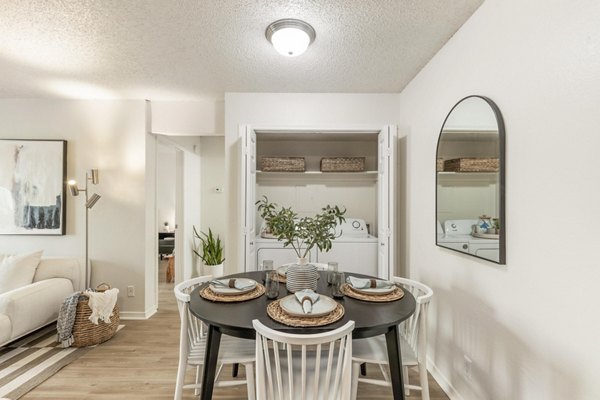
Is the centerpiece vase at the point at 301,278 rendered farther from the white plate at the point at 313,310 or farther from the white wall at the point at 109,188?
the white wall at the point at 109,188

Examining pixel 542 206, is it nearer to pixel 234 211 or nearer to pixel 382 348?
pixel 382 348

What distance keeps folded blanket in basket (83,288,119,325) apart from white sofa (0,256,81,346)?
0.38 m

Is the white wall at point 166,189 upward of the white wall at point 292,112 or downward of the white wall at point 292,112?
downward

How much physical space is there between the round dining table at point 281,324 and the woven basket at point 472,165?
845 mm

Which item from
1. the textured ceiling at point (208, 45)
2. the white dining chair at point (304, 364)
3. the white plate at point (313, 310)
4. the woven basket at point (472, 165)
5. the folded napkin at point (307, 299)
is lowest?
the white dining chair at point (304, 364)

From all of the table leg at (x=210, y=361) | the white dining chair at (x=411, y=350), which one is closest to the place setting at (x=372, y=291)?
the white dining chair at (x=411, y=350)

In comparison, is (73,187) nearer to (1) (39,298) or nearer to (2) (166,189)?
(1) (39,298)

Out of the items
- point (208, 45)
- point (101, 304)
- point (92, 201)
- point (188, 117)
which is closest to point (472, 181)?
point (208, 45)

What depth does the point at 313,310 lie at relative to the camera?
147cm

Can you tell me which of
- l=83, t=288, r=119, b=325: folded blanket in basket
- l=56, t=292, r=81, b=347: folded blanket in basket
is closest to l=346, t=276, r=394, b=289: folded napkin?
l=83, t=288, r=119, b=325: folded blanket in basket

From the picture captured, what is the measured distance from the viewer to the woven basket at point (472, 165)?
5.29 ft

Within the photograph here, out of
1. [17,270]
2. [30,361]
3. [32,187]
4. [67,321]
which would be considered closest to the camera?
[30,361]

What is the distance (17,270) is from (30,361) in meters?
0.90

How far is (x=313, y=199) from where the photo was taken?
3.62 metres
